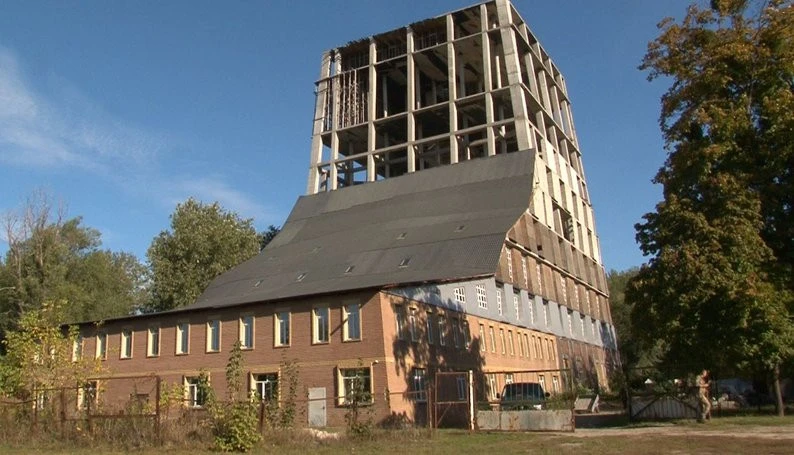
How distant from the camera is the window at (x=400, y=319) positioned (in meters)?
31.6

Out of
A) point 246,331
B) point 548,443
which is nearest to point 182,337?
point 246,331

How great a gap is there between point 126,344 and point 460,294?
731 inches

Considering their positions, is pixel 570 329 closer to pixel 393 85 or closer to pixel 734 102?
pixel 393 85

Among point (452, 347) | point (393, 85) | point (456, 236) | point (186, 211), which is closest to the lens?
point (452, 347)

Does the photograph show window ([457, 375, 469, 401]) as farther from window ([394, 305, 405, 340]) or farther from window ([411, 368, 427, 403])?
window ([394, 305, 405, 340])

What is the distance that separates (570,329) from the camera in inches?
2285

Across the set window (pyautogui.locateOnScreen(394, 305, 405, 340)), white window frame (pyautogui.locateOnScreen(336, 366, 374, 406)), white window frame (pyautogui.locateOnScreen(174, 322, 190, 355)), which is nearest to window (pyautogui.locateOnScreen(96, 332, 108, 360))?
white window frame (pyautogui.locateOnScreen(174, 322, 190, 355))

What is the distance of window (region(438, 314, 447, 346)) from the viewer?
115 feet

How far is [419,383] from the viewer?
106ft

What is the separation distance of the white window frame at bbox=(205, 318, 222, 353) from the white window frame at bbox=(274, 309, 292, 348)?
12.1 feet

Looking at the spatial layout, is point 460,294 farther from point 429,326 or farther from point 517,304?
point 517,304

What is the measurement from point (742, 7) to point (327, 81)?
4780cm

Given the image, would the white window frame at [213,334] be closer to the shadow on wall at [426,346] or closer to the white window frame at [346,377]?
the white window frame at [346,377]

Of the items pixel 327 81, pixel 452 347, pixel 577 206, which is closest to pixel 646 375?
pixel 452 347
